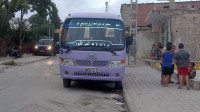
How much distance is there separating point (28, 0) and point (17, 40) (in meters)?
4.72

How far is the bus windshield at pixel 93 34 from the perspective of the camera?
10.9m

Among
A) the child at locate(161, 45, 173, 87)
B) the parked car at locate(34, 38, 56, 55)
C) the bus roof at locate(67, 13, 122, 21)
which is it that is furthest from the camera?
the parked car at locate(34, 38, 56, 55)

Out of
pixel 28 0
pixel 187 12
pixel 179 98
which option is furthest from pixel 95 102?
pixel 28 0

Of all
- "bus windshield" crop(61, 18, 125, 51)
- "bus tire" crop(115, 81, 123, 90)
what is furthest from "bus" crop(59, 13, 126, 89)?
"bus tire" crop(115, 81, 123, 90)

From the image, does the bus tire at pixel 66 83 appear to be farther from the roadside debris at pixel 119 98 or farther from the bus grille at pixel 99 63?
the roadside debris at pixel 119 98

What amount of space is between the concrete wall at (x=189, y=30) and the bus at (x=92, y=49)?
34.0 feet

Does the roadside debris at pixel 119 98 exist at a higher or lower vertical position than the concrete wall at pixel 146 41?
lower

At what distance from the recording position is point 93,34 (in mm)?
11281

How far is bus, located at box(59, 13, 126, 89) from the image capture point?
10781mm

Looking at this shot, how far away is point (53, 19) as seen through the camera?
8262 cm

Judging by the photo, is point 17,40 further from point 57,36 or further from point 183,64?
point 183,64

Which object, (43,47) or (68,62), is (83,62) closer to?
(68,62)

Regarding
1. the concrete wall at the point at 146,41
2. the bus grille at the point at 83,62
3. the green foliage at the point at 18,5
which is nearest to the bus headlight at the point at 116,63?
the bus grille at the point at 83,62

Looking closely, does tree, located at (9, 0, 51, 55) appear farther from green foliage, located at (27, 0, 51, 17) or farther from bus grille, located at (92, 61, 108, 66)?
bus grille, located at (92, 61, 108, 66)
